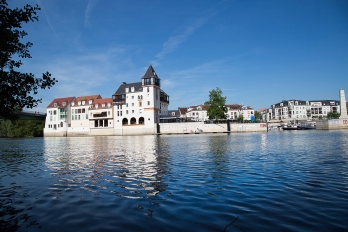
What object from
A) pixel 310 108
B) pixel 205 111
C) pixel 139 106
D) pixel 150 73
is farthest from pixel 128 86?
pixel 310 108

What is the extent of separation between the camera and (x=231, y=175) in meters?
12.9

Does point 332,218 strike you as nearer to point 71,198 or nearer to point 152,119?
point 71,198

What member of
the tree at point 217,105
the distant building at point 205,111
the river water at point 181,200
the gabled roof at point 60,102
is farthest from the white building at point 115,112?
the river water at point 181,200

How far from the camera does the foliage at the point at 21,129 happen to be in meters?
113

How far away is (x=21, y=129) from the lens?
113 m

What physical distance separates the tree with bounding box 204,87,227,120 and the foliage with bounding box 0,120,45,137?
274 ft

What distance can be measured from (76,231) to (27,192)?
588 centimetres

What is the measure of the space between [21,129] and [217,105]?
303ft

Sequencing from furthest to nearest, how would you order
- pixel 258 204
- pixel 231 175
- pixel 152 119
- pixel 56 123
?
pixel 56 123 < pixel 152 119 < pixel 231 175 < pixel 258 204

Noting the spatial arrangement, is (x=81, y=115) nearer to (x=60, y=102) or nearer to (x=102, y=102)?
(x=102, y=102)

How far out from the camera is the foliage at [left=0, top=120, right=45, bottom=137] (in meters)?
113

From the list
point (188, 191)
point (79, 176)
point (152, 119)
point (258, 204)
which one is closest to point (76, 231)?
point (188, 191)

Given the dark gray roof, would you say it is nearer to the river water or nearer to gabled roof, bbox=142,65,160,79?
gabled roof, bbox=142,65,160,79

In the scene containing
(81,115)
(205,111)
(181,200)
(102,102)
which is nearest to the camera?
(181,200)
